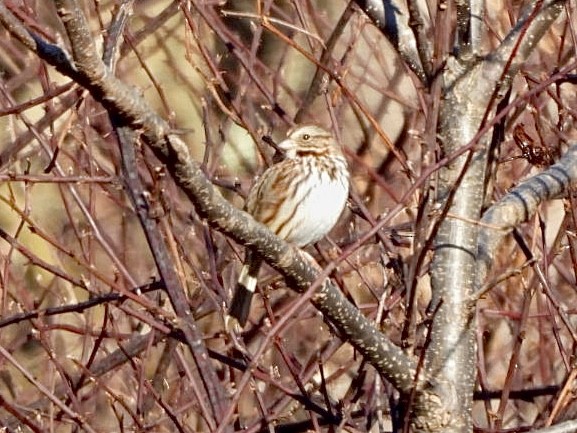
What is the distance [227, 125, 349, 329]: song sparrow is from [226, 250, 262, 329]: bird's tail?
0.06ft

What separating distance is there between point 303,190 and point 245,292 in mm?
557

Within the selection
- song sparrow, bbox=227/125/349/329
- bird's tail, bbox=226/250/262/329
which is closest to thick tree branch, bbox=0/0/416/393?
bird's tail, bbox=226/250/262/329

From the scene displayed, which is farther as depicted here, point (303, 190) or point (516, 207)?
point (303, 190)

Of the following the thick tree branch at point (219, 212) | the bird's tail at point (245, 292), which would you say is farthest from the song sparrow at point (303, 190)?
the thick tree branch at point (219, 212)

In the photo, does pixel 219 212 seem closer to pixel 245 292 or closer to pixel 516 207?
pixel 516 207

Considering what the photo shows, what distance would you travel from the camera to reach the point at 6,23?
2586 mm

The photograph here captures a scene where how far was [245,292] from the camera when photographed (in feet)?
14.6

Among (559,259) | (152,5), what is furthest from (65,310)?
A: (152,5)

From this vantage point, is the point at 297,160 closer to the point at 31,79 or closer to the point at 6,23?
the point at 6,23

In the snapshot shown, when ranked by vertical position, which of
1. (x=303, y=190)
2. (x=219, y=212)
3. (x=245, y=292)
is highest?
(x=303, y=190)

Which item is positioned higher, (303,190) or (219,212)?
(303,190)

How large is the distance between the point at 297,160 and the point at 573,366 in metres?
1.52

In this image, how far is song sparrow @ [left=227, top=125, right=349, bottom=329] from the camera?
4.74 m

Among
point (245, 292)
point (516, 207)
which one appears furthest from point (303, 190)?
point (516, 207)
